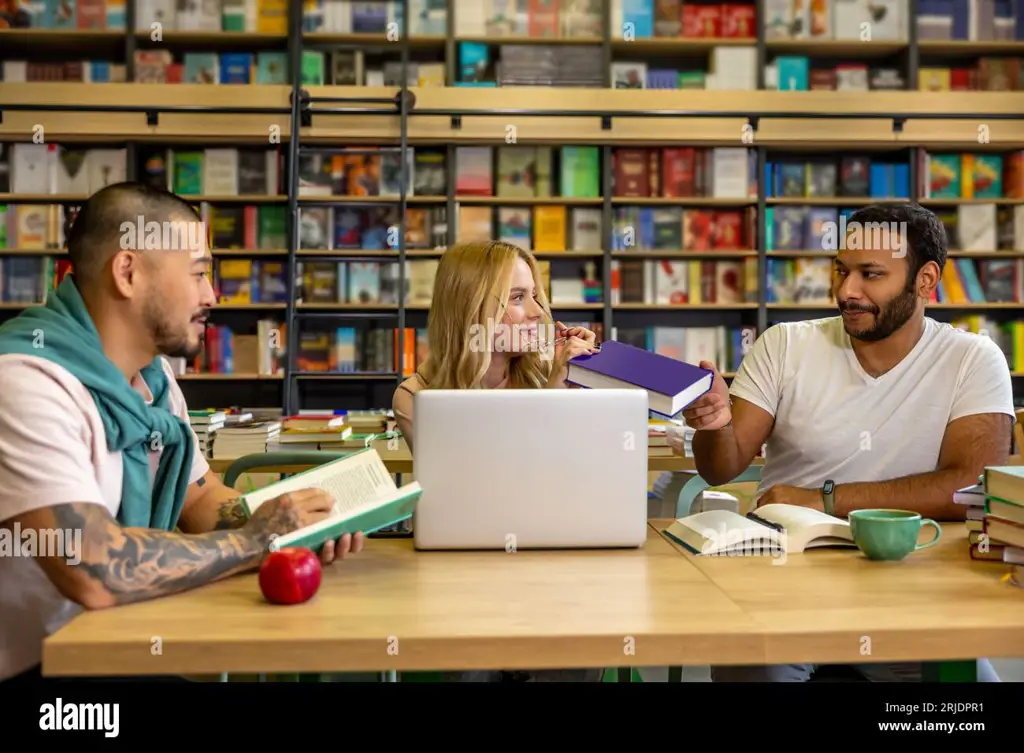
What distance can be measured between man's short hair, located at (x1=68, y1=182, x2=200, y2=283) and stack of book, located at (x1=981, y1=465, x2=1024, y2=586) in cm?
131

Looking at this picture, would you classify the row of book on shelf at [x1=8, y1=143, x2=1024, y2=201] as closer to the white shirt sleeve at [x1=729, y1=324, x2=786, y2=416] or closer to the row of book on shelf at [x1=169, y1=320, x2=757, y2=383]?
the row of book on shelf at [x1=169, y1=320, x2=757, y2=383]

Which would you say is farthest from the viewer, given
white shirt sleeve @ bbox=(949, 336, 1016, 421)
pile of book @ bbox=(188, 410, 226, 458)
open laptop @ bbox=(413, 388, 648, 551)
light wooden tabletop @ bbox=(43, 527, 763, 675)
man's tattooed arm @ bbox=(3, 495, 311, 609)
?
pile of book @ bbox=(188, 410, 226, 458)

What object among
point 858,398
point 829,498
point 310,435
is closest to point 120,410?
point 829,498

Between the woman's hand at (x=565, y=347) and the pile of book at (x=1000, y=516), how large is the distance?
2.77ft

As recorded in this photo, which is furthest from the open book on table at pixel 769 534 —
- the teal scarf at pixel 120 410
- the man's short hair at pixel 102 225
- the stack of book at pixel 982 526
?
the man's short hair at pixel 102 225

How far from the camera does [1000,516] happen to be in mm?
1277

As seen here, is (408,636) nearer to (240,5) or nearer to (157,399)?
(157,399)

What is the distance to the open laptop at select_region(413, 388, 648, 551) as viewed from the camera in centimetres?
133

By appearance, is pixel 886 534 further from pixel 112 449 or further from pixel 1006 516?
pixel 112 449

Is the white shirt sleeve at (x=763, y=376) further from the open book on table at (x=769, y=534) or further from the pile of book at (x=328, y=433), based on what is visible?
the pile of book at (x=328, y=433)

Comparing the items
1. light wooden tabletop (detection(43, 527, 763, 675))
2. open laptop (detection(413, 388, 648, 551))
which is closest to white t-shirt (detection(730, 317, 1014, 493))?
open laptop (detection(413, 388, 648, 551))

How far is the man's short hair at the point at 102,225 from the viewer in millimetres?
1395

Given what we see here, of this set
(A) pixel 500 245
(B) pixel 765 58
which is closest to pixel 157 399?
(A) pixel 500 245

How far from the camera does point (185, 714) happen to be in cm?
117
